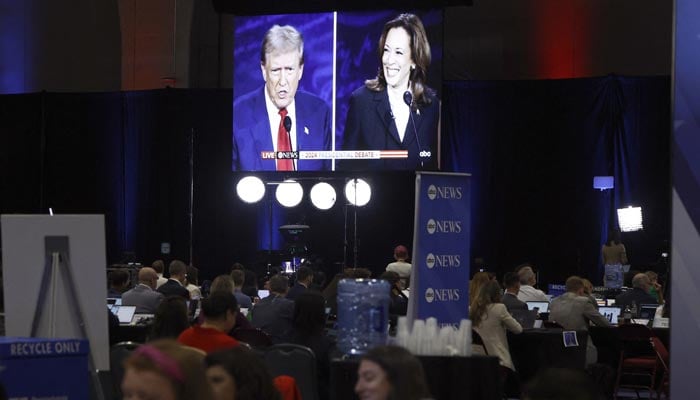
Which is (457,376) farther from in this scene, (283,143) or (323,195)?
(283,143)

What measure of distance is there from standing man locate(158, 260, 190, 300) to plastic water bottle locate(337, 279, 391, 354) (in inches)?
190

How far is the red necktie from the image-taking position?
16.7 meters

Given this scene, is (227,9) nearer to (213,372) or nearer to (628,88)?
(628,88)

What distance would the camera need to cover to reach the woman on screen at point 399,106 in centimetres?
1603

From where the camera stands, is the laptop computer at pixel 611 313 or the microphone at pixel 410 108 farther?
the microphone at pixel 410 108

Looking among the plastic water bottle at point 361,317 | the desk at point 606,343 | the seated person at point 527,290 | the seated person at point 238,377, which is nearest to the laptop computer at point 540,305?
the seated person at point 527,290

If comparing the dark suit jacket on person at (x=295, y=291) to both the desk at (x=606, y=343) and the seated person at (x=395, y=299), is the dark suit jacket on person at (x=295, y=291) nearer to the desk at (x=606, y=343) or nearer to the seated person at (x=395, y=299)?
the seated person at (x=395, y=299)

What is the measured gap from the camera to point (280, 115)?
55.0 feet

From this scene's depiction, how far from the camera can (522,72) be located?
1848 centimetres

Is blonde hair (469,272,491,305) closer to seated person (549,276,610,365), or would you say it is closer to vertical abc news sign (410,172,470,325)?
seated person (549,276,610,365)

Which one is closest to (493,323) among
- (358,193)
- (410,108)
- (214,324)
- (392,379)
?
(214,324)

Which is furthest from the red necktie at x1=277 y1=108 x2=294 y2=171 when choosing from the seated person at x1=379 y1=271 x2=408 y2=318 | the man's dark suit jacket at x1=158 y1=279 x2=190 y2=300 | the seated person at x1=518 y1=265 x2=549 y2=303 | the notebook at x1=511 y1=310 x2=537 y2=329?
the notebook at x1=511 y1=310 x2=537 y2=329

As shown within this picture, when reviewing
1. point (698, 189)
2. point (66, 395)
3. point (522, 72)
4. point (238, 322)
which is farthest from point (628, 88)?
point (66, 395)

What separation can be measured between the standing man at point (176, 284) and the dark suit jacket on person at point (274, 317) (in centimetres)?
158
